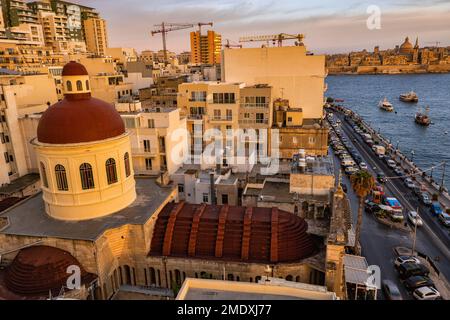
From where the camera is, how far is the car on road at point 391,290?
32.7 meters

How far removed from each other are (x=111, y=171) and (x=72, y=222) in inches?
206

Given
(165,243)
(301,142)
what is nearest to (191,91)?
(301,142)

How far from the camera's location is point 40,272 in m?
24.3

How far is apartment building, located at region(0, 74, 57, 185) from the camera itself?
51.0 m

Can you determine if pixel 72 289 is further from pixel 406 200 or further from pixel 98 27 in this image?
pixel 98 27

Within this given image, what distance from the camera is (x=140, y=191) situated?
1389 inches

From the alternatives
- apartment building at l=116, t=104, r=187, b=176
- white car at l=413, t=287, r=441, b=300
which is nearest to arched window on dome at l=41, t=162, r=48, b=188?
apartment building at l=116, t=104, r=187, b=176

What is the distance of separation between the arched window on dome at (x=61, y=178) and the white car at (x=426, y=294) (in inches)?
1313

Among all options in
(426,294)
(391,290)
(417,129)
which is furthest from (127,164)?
(417,129)

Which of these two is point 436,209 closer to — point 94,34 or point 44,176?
point 44,176

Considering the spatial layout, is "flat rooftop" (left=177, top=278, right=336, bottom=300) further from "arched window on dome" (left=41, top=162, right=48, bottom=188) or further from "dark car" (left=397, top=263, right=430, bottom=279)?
"dark car" (left=397, top=263, right=430, bottom=279)


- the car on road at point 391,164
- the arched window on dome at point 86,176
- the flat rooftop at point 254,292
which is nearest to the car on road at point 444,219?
the car on road at point 391,164

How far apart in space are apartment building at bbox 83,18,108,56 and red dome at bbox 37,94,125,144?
161 metres

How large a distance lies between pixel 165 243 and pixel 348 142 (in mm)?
77286
